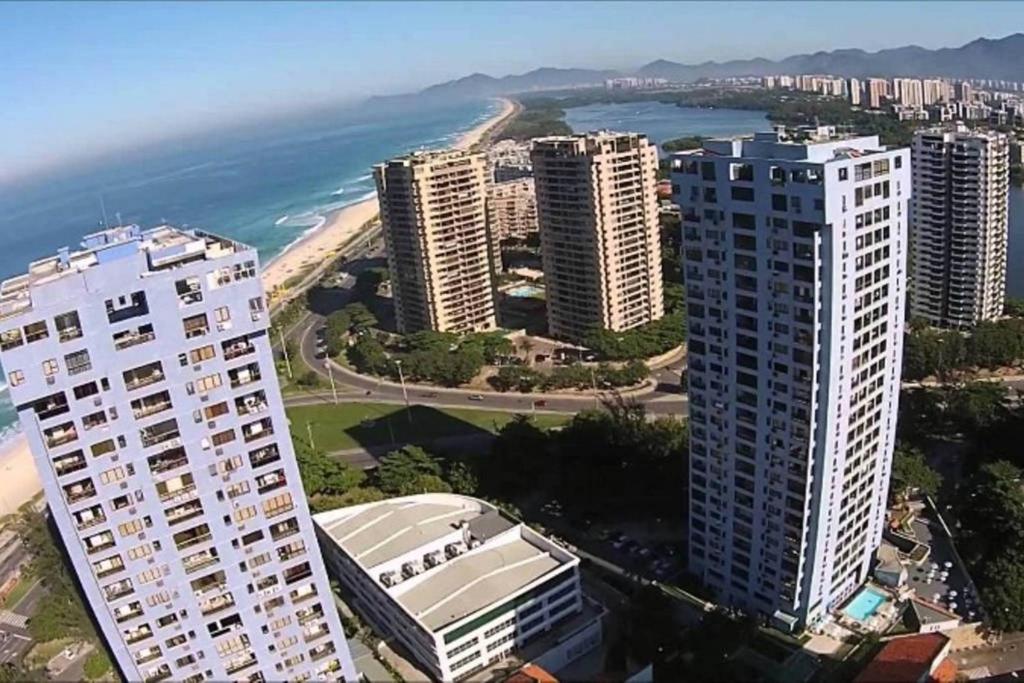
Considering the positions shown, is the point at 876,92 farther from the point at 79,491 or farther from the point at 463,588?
the point at 79,491

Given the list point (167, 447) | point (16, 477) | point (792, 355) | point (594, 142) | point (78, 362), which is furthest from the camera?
point (594, 142)

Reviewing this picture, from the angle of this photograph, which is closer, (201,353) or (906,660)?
(201,353)

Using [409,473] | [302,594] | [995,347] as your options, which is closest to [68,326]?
[302,594]

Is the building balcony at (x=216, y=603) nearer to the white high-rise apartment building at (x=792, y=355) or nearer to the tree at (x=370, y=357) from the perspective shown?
the white high-rise apartment building at (x=792, y=355)

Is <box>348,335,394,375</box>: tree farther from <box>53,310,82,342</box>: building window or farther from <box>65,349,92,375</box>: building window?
<box>53,310,82,342</box>: building window

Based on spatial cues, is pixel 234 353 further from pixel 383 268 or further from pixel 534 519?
pixel 383 268

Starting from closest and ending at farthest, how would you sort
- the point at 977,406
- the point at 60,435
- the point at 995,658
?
1. the point at 60,435
2. the point at 995,658
3. the point at 977,406

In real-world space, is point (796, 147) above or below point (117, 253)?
above
